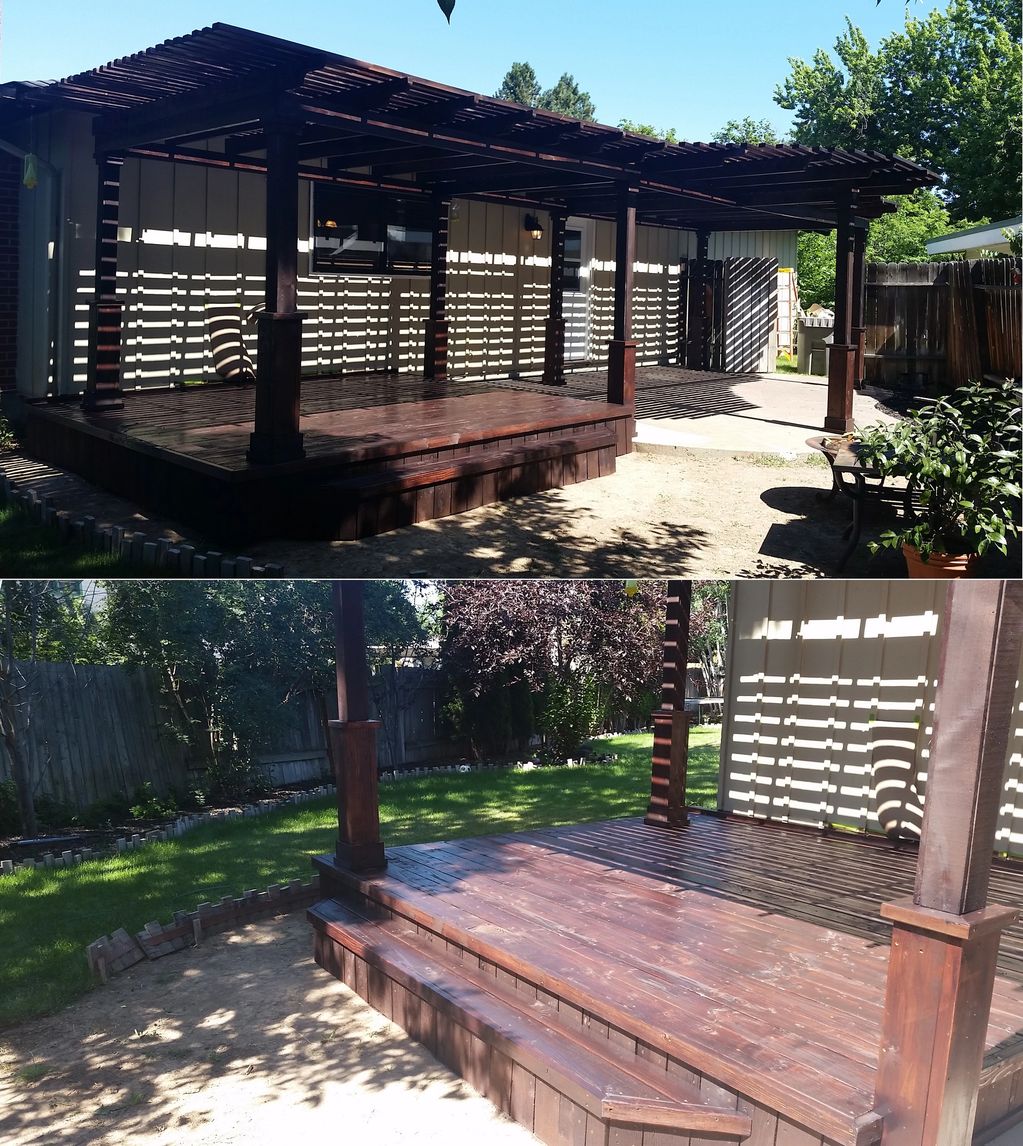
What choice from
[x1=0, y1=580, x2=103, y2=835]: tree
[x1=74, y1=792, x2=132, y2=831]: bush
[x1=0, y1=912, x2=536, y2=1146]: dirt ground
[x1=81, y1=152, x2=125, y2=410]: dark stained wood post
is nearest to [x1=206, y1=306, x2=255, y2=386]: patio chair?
[x1=81, y1=152, x2=125, y2=410]: dark stained wood post

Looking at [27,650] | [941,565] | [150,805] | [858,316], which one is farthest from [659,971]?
[858,316]

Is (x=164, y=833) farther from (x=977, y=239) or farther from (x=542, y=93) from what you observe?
(x=977, y=239)

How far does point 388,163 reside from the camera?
9859 mm

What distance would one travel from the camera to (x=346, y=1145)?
4.55m

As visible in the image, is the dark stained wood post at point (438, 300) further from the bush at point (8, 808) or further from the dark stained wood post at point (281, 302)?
the bush at point (8, 808)

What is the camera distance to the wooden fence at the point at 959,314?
4.34 meters

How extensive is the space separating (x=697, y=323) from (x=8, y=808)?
11.1 meters

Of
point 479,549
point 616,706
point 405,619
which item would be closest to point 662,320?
point 616,706

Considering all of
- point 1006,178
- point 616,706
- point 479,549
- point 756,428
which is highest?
point 1006,178

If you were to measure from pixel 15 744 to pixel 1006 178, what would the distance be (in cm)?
729

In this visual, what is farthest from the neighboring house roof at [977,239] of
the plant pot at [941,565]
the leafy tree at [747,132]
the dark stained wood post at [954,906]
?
the dark stained wood post at [954,906]

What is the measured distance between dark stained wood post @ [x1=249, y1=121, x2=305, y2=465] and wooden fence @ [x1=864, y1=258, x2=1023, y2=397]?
299cm

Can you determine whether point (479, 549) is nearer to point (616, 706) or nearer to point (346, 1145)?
point (346, 1145)

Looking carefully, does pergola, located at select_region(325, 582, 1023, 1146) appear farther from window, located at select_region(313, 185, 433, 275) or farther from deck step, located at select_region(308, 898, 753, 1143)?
window, located at select_region(313, 185, 433, 275)
